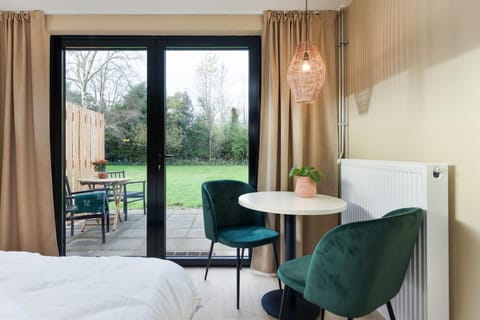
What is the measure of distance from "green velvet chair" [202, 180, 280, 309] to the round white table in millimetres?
193

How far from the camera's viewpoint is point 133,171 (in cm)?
261

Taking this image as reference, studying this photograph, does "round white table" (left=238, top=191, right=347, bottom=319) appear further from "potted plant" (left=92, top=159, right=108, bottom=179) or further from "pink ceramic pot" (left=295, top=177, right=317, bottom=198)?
"potted plant" (left=92, top=159, right=108, bottom=179)

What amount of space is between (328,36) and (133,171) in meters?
2.22

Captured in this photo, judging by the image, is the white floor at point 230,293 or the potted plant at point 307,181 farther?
the potted plant at point 307,181

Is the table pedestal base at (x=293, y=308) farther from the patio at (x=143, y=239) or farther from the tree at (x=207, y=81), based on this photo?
the tree at (x=207, y=81)

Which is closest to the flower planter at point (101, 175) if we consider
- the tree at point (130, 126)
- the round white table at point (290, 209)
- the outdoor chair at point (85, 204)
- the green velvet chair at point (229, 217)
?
the outdoor chair at point (85, 204)

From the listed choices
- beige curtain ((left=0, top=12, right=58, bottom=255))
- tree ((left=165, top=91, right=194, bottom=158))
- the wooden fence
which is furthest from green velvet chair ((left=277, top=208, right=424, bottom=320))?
beige curtain ((left=0, top=12, right=58, bottom=255))

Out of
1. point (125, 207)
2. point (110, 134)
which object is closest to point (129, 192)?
point (125, 207)

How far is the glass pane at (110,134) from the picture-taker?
260cm

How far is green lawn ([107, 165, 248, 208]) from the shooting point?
8.59ft

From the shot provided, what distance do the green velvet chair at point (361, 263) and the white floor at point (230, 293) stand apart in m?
0.84

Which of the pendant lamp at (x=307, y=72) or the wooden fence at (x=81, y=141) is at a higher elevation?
the pendant lamp at (x=307, y=72)

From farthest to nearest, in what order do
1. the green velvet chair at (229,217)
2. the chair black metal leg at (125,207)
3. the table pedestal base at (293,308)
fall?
1. the chair black metal leg at (125,207)
2. the green velvet chair at (229,217)
3. the table pedestal base at (293,308)

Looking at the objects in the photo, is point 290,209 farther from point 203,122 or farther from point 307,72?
point 203,122
